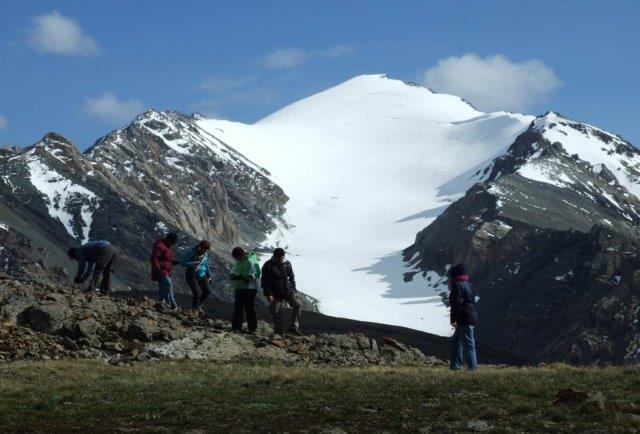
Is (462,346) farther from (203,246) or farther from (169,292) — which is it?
(169,292)

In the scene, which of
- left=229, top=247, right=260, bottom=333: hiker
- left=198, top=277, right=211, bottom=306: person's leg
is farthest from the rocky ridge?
left=198, top=277, right=211, bottom=306: person's leg

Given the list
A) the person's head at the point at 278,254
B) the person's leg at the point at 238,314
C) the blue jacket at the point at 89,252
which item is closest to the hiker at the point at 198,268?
the person's leg at the point at 238,314

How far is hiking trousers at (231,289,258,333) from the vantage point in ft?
97.3

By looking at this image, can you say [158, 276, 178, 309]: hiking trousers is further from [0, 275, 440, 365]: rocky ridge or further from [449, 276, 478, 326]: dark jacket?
[449, 276, 478, 326]: dark jacket

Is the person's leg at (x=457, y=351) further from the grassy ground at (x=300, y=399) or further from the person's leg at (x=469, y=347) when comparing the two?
the grassy ground at (x=300, y=399)

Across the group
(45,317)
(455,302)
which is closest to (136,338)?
(45,317)

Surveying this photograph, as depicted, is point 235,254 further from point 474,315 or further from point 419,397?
point 419,397

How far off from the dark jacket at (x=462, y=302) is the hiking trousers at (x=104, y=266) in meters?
11.9

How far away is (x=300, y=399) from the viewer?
19.6 meters

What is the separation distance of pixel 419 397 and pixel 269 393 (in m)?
2.83

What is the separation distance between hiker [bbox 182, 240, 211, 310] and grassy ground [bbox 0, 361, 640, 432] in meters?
7.38

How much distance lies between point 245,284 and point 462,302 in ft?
23.2

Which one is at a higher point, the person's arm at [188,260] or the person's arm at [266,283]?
the person's arm at [188,260]

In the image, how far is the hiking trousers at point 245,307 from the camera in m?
29.7
